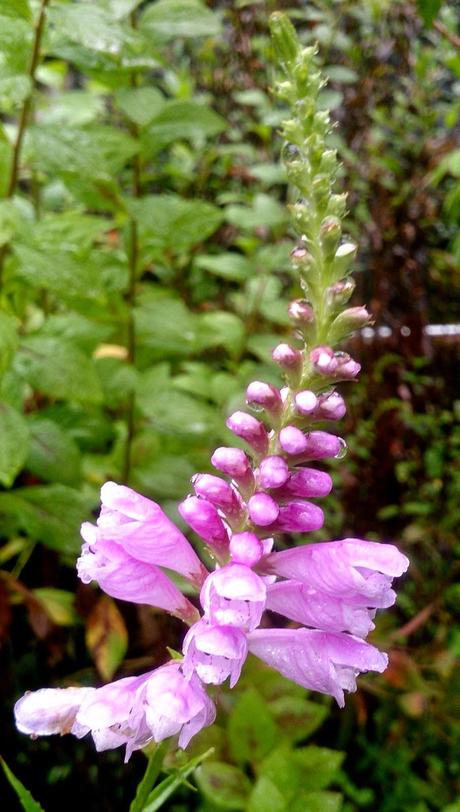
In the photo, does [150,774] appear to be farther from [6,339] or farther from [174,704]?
[6,339]

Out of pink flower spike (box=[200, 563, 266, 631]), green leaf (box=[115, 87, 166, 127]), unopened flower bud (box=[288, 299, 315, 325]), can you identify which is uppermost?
green leaf (box=[115, 87, 166, 127])

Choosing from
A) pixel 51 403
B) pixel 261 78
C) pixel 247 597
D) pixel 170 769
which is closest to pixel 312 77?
pixel 247 597

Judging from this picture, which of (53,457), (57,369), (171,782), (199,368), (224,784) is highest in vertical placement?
(57,369)

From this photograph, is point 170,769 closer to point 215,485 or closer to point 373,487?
point 215,485

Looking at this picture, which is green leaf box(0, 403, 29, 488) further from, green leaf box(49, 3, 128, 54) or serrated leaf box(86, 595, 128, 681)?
green leaf box(49, 3, 128, 54)

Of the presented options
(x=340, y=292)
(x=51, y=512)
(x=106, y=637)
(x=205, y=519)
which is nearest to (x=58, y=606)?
(x=106, y=637)

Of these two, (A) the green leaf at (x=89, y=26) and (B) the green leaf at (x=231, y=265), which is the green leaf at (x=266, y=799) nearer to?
(A) the green leaf at (x=89, y=26)

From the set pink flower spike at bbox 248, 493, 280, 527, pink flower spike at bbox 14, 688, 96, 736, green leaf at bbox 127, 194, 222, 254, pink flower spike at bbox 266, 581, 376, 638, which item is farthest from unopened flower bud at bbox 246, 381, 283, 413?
green leaf at bbox 127, 194, 222, 254

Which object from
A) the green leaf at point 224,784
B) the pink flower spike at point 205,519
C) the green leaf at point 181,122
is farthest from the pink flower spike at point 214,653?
the green leaf at point 181,122
